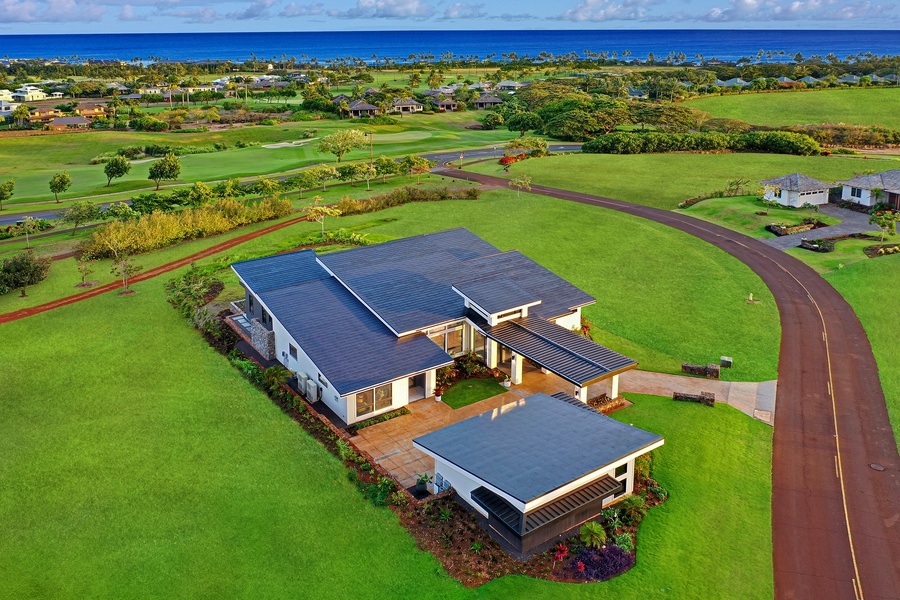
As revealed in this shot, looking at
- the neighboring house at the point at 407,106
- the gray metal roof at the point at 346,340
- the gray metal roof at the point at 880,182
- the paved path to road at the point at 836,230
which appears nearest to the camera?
the gray metal roof at the point at 346,340

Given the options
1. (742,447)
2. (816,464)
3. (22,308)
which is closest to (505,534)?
(742,447)

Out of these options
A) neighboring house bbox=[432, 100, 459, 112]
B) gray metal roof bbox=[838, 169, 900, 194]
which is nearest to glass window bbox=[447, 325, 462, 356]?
gray metal roof bbox=[838, 169, 900, 194]

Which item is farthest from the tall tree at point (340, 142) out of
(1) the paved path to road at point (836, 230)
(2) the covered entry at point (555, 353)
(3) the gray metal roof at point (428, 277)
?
(2) the covered entry at point (555, 353)

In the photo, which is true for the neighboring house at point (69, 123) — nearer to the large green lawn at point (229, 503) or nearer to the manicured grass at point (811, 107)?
the large green lawn at point (229, 503)

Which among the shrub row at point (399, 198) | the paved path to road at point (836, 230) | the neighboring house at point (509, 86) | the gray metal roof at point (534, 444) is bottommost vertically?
the gray metal roof at point (534, 444)

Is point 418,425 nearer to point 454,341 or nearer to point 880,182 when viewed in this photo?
point 454,341

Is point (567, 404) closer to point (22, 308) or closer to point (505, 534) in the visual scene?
point (505, 534)

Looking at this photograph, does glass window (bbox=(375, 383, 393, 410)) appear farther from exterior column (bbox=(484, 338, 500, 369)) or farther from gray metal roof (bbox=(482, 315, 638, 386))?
exterior column (bbox=(484, 338, 500, 369))
